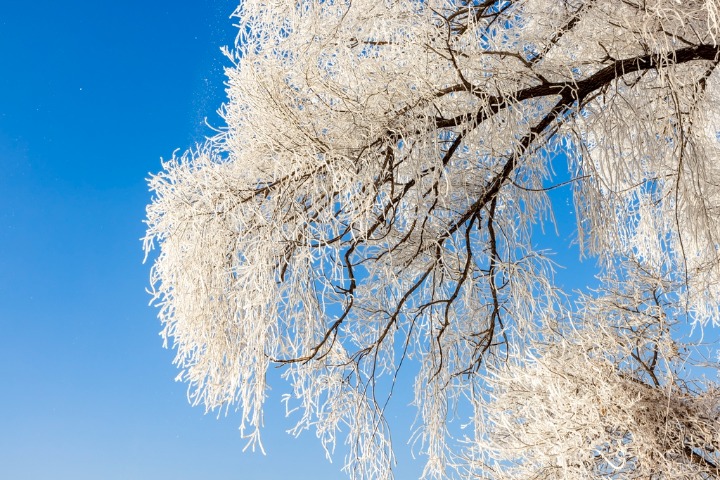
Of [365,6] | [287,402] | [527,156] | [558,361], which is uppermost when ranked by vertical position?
[365,6]

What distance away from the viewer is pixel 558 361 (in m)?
3.78

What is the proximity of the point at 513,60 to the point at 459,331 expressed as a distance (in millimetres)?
1608

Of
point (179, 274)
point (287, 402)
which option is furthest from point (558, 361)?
point (179, 274)

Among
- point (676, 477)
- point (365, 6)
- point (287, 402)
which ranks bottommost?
point (676, 477)

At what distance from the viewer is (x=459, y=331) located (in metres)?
4.19

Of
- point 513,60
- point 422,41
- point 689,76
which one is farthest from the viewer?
point 689,76

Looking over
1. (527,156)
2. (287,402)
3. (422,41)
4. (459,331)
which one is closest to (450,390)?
(459,331)

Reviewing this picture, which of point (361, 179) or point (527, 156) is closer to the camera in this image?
point (361, 179)

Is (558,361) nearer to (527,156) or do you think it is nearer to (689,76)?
(527,156)

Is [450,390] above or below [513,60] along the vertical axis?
below

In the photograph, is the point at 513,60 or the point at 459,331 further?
the point at 459,331

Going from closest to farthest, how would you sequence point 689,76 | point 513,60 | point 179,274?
1. point 513,60
2. point 179,274
3. point 689,76

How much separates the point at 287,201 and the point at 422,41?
3.15 feet

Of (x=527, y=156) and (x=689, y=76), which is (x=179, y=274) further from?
(x=689, y=76)
